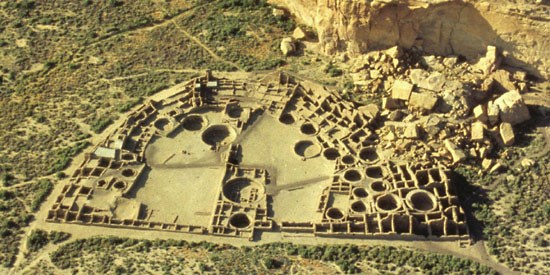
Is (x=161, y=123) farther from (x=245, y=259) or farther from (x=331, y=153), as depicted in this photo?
(x=245, y=259)

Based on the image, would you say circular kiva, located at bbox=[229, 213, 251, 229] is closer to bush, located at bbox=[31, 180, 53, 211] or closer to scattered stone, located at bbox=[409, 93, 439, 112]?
bush, located at bbox=[31, 180, 53, 211]

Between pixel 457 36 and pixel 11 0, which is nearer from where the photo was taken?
pixel 457 36

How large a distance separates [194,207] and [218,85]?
1161 cm

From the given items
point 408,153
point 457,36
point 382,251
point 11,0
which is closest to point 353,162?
point 408,153

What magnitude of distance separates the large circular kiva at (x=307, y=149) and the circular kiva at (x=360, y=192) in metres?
4.52

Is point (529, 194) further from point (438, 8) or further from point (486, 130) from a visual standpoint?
point (438, 8)

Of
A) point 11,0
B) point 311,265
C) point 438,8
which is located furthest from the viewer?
point 11,0

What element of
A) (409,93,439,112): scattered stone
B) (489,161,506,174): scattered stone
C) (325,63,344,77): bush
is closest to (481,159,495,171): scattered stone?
(489,161,506,174): scattered stone

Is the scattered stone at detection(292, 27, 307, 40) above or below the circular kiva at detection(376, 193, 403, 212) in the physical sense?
above

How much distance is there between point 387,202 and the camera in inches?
2226

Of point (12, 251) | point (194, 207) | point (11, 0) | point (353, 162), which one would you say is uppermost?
point (11, 0)

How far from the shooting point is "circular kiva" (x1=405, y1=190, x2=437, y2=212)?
55656mm

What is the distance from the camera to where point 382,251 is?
53.4m

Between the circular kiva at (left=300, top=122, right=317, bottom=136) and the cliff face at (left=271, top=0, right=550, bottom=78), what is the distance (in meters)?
6.99
